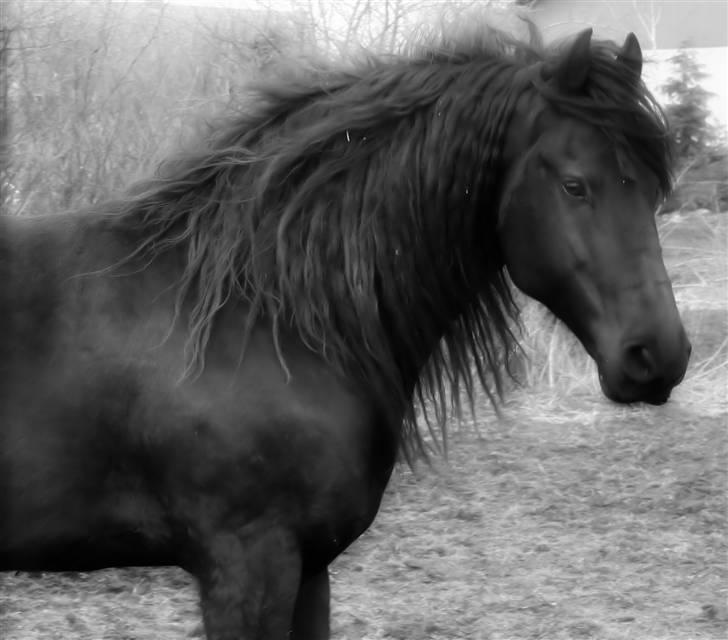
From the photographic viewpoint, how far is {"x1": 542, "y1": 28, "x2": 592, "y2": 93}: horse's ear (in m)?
2.15

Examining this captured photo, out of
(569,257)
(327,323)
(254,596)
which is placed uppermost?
(569,257)

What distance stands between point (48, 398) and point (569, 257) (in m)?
1.20

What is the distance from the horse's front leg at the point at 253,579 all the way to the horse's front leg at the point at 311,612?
0.27 metres

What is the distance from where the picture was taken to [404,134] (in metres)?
2.35

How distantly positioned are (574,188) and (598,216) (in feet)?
0.26

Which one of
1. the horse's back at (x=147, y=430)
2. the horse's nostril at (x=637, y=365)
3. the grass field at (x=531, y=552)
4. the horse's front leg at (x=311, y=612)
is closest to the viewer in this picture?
the horse's nostril at (x=637, y=365)

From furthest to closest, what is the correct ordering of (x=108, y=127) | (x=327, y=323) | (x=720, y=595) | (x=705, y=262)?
1. (x=705, y=262)
2. (x=108, y=127)
3. (x=720, y=595)
4. (x=327, y=323)

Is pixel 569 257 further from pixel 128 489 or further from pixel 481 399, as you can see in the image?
pixel 481 399

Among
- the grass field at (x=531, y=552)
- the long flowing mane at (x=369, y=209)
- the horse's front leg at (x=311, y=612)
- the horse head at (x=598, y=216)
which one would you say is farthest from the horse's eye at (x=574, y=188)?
the horse's front leg at (x=311, y=612)

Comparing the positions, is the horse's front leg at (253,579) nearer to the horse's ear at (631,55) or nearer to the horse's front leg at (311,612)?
the horse's front leg at (311,612)

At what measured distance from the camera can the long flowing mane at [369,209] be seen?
228cm

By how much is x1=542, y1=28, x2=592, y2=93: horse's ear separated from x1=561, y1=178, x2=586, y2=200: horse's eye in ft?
0.72

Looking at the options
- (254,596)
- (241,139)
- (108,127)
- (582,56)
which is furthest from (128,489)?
(108,127)

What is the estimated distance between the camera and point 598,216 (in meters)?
2.11
